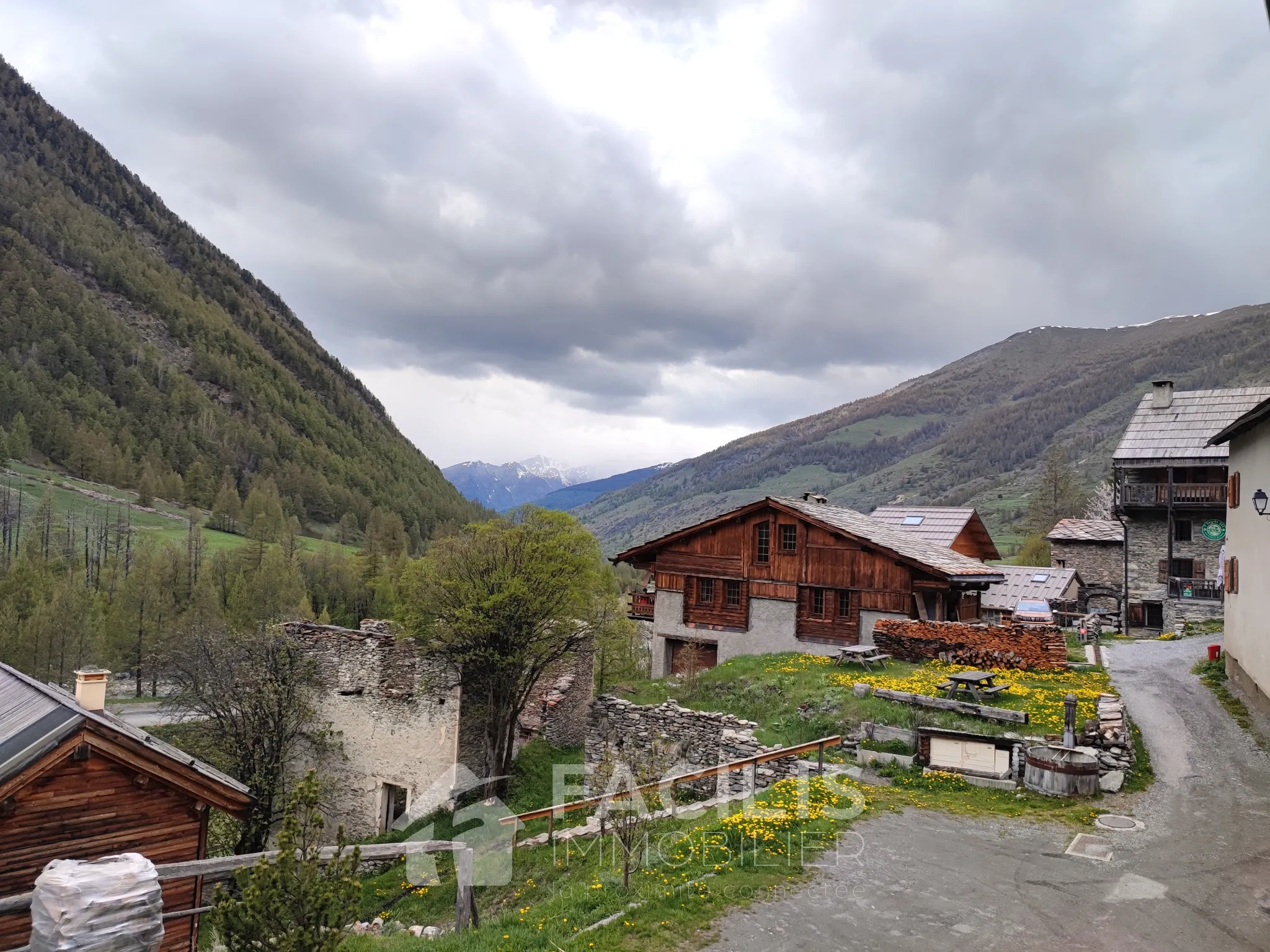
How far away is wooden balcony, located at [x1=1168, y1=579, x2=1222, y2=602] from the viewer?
41.1 m

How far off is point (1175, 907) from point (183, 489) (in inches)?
6125

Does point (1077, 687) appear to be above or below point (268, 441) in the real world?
below

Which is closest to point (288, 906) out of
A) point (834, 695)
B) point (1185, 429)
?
point (834, 695)

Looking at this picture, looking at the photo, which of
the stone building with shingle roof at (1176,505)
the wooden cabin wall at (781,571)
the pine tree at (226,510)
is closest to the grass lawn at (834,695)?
the wooden cabin wall at (781,571)

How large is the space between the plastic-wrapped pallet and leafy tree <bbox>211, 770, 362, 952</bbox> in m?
1.21

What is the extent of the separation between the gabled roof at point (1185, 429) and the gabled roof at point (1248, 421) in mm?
21445

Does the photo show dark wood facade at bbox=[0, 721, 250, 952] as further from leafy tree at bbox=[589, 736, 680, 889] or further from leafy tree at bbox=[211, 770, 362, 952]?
leafy tree at bbox=[211, 770, 362, 952]

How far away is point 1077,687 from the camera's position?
21031mm

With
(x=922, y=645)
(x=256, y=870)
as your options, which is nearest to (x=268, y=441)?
(x=922, y=645)

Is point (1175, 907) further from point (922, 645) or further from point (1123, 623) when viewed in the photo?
point (1123, 623)

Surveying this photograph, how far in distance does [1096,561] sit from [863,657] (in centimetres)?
3407

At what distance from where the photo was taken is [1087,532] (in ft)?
166

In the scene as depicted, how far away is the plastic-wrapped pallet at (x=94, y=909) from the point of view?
4637 mm

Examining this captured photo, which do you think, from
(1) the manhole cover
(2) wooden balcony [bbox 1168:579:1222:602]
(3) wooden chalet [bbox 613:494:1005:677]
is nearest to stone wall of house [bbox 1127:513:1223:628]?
(2) wooden balcony [bbox 1168:579:1222:602]
